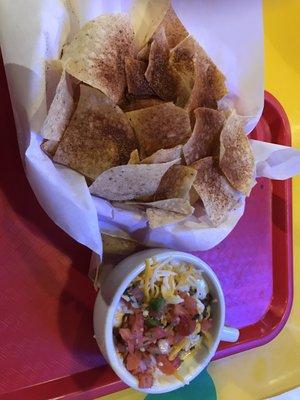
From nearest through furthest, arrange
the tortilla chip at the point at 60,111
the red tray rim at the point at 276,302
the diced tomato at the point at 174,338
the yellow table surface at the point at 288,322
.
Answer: the tortilla chip at the point at 60,111 < the diced tomato at the point at 174,338 < the red tray rim at the point at 276,302 < the yellow table surface at the point at 288,322

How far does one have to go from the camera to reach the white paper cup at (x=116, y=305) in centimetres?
118

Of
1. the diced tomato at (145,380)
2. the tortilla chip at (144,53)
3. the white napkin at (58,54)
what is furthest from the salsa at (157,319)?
the tortilla chip at (144,53)

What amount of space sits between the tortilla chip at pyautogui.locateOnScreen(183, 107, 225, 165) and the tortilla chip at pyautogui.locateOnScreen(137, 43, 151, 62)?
19 cm

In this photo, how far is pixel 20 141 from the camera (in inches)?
48.3

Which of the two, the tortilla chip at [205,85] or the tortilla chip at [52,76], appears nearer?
the tortilla chip at [52,76]

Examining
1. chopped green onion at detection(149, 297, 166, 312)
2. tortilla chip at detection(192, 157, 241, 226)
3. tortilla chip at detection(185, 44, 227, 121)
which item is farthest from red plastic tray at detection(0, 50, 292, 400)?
tortilla chip at detection(185, 44, 227, 121)

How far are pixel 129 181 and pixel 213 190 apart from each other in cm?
22

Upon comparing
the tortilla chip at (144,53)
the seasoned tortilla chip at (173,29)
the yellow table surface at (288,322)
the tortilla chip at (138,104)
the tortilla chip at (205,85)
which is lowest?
the yellow table surface at (288,322)

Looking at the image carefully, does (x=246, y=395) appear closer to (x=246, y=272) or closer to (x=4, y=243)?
(x=246, y=272)

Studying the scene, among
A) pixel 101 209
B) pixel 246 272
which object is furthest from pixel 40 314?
pixel 246 272

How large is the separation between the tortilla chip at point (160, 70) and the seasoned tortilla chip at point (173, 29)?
0.04 metres

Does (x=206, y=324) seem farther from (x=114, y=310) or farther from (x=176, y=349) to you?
(x=114, y=310)

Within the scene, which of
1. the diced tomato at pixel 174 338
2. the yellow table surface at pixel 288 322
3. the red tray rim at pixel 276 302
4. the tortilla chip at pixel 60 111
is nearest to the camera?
the tortilla chip at pixel 60 111

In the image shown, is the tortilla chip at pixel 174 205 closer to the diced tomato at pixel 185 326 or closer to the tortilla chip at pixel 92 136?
the tortilla chip at pixel 92 136
